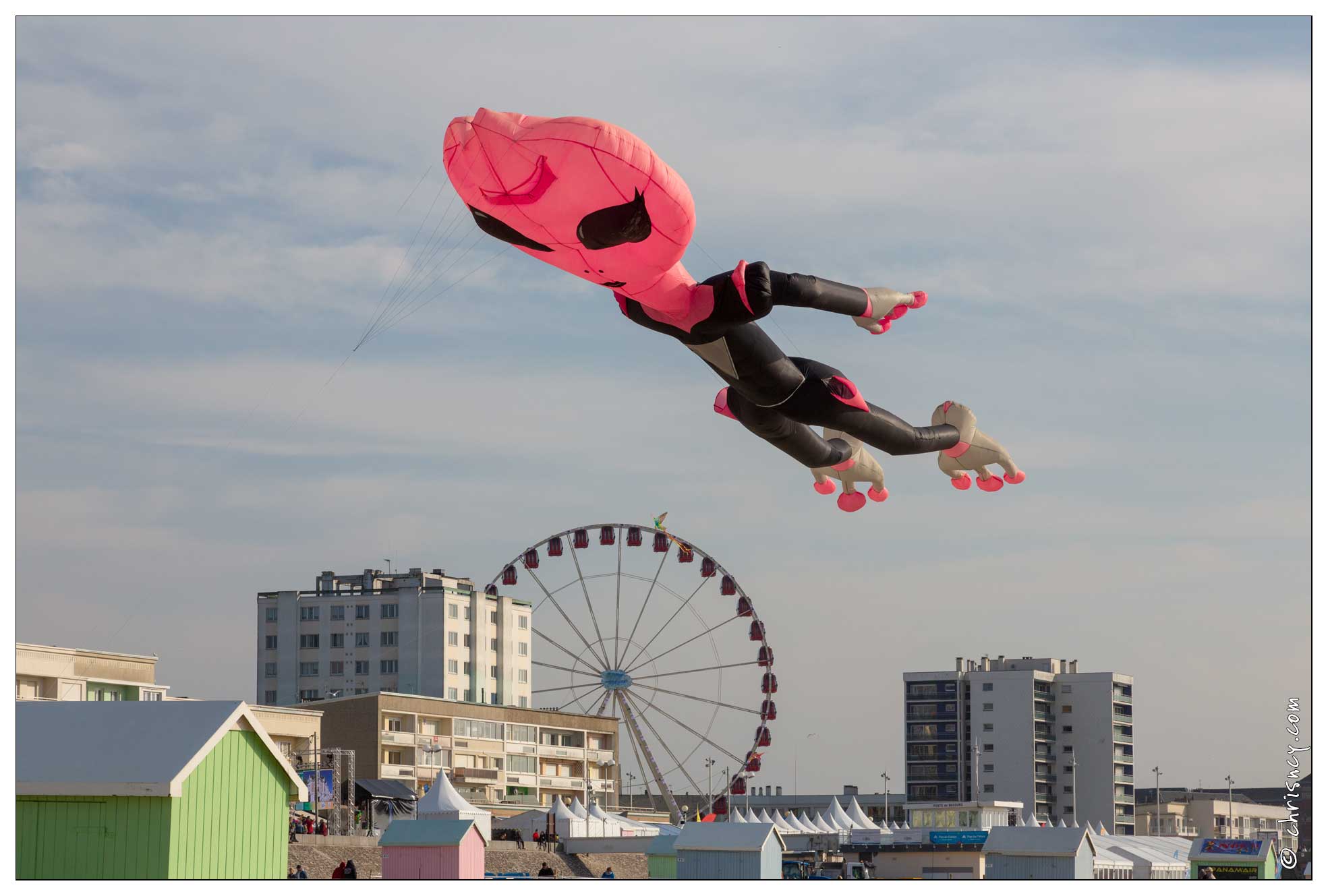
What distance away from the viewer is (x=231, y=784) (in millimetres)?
20406

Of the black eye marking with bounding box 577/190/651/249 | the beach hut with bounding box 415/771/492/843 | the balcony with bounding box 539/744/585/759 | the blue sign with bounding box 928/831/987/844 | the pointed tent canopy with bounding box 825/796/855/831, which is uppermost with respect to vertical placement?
the black eye marking with bounding box 577/190/651/249

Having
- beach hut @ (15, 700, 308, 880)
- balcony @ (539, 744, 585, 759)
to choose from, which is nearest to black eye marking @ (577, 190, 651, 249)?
beach hut @ (15, 700, 308, 880)

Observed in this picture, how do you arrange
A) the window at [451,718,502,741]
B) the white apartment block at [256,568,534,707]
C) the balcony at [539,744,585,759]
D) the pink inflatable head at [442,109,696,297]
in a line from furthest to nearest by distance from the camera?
the white apartment block at [256,568,534,707] < the balcony at [539,744,585,759] < the window at [451,718,502,741] < the pink inflatable head at [442,109,696,297]

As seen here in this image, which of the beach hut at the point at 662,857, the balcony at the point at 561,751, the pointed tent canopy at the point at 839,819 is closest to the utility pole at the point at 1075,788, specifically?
the balcony at the point at 561,751

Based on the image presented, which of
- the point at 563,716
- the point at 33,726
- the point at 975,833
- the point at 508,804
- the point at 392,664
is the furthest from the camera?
the point at 392,664

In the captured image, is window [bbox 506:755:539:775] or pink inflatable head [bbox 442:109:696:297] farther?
window [bbox 506:755:539:775]

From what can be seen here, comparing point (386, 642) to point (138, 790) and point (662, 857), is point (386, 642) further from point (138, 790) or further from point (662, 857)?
point (138, 790)

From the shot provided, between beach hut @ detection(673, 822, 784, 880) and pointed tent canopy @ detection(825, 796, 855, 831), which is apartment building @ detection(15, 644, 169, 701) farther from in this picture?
pointed tent canopy @ detection(825, 796, 855, 831)

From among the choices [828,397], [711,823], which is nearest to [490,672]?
[711,823]

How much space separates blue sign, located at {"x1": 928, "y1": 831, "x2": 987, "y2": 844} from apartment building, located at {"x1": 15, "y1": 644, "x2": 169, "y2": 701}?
1091 inches

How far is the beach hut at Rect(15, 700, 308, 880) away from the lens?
1919 cm

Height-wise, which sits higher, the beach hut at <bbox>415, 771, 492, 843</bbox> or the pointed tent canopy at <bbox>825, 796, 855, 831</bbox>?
the beach hut at <bbox>415, 771, 492, 843</bbox>
